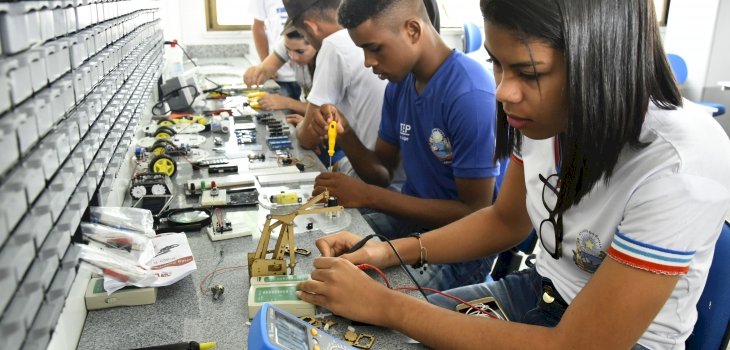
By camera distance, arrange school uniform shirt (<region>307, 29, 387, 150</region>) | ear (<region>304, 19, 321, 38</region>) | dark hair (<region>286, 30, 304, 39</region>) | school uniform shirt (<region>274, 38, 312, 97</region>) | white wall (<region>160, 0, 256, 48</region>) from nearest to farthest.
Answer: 1. school uniform shirt (<region>307, 29, 387, 150</region>)
2. ear (<region>304, 19, 321, 38</region>)
3. dark hair (<region>286, 30, 304, 39</region>)
4. school uniform shirt (<region>274, 38, 312, 97</region>)
5. white wall (<region>160, 0, 256, 48</region>)

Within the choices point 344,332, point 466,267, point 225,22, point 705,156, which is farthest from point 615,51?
point 225,22

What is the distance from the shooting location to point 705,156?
874 millimetres

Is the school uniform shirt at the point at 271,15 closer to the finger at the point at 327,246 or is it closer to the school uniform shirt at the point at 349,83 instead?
the school uniform shirt at the point at 349,83

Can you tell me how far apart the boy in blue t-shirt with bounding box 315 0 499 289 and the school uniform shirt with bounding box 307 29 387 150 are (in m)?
0.44

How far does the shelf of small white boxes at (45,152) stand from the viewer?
24.2 inches

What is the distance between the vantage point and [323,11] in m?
2.35

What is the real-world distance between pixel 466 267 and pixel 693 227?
2.55ft

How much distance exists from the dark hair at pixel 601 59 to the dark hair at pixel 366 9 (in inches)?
30.5

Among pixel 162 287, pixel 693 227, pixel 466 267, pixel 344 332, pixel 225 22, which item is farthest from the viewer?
pixel 225 22

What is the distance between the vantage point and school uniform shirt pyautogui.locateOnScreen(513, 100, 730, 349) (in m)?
0.85

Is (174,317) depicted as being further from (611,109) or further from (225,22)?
(225,22)

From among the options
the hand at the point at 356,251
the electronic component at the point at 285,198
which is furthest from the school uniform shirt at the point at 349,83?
the hand at the point at 356,251

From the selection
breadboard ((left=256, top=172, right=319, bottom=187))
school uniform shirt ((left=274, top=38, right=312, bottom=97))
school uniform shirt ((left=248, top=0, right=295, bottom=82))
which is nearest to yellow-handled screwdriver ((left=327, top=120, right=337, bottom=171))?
breadboard ((left=256, top=172, right=319, bottom=187))

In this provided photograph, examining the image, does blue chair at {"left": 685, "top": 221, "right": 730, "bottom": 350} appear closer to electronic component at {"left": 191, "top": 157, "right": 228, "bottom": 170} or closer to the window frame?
electronic component at {"left": 191, "top": 157, "right": 228, "bottom": 170}
